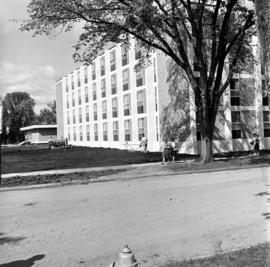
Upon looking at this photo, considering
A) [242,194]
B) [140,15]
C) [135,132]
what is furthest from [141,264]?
[135,132]

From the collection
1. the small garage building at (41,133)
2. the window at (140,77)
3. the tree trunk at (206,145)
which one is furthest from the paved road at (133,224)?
the small garage building at (41,133)

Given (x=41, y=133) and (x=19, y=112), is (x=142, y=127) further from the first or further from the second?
(x=19, y=112)

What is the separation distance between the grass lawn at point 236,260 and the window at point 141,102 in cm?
3176

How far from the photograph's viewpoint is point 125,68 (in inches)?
1612

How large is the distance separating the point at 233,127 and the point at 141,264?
29431mm

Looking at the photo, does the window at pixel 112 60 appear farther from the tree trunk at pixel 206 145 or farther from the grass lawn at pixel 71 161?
the tree trunk at pixel 206 145

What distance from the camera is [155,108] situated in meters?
34.4

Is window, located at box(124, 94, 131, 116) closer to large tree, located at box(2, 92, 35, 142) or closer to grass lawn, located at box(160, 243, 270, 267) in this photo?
grass lawn, located at box(160, 243, 270, 267)

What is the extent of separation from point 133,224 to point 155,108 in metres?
27.1

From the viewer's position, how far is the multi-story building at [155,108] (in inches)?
1283

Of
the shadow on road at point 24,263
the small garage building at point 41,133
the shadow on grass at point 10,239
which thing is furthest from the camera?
the small garage building at point 41,133

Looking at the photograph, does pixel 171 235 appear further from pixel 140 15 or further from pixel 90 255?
pixel 140 15

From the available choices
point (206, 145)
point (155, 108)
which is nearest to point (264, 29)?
point (206, 145)

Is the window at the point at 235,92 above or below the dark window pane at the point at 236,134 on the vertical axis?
above
